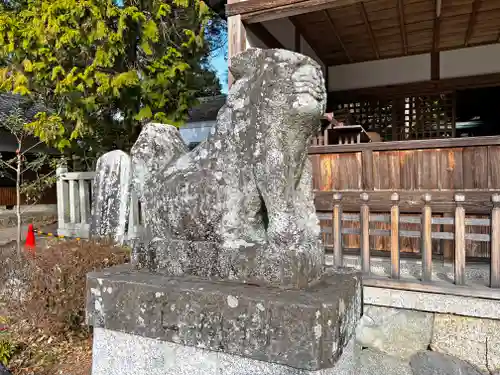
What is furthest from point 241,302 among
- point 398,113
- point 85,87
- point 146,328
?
point 398,113

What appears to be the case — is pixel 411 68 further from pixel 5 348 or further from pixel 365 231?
pixel 5 348

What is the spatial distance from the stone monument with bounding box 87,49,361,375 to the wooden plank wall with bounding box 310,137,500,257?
328cm

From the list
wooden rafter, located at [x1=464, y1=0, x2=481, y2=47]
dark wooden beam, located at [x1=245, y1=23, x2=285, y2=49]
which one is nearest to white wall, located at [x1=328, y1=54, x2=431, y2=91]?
wooden rafter, located at [x1=464, y1=0, x2=481, y2=47]

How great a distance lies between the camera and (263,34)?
6.04 metres

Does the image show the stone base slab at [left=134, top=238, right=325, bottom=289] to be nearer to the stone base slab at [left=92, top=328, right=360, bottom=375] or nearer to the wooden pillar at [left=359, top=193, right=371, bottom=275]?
the stone base slab at [left=92, top=328, right=360, bottom=375]

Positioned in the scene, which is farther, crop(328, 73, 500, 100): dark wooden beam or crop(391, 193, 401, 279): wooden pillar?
crop(328, 73, 500, 100): dark wooden beam

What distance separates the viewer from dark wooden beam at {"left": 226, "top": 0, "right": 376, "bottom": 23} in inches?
193

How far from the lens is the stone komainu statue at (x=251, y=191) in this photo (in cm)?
168

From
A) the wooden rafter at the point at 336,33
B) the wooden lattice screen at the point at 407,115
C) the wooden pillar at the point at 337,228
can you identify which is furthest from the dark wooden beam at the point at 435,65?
the wooden pillar at the point at 337,228

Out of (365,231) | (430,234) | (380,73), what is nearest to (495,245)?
(430,234)

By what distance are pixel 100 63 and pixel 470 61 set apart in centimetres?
673

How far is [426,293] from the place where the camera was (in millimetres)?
3678

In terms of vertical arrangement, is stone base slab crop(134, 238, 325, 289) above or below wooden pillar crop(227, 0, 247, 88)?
below

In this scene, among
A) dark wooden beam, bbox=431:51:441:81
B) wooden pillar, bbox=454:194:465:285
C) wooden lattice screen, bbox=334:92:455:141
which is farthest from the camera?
wooden lattice screen, bbox=334:92:455:141
